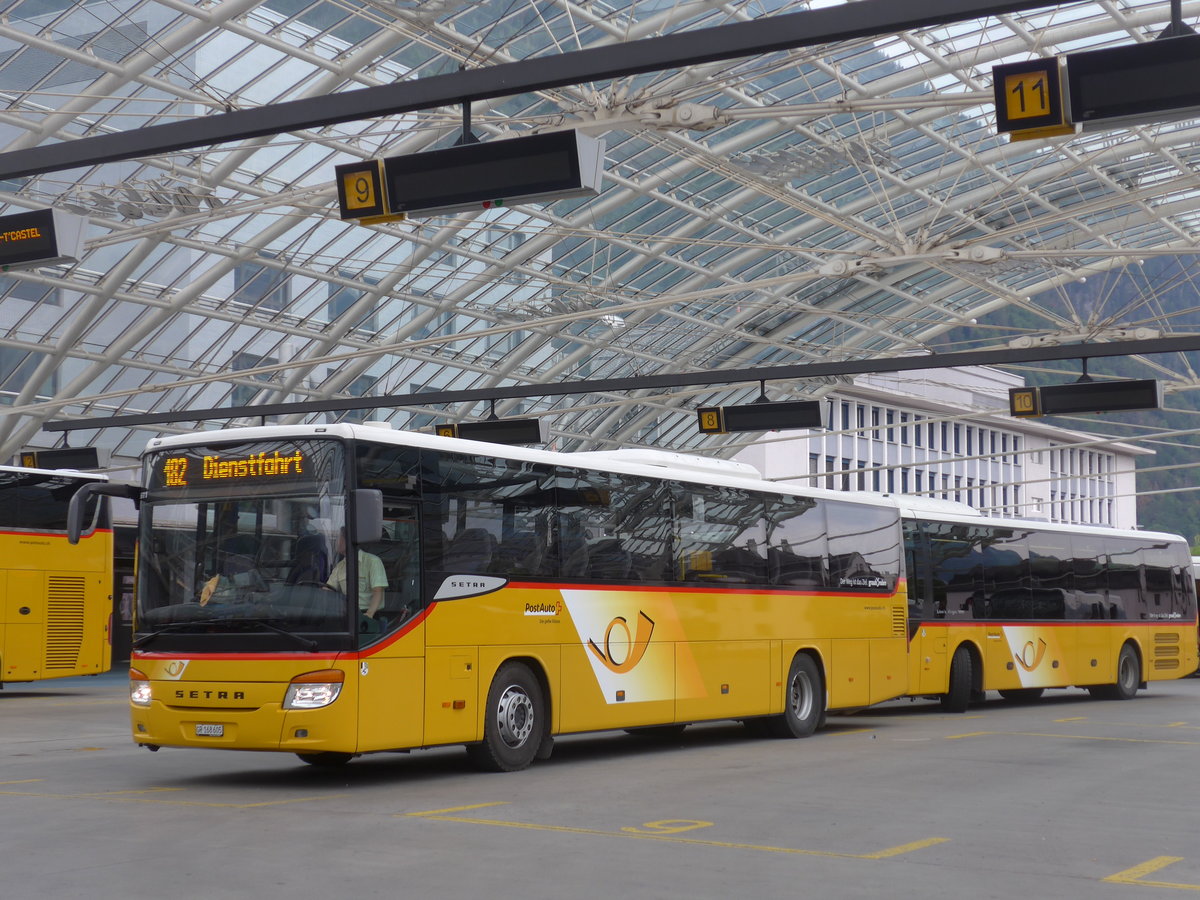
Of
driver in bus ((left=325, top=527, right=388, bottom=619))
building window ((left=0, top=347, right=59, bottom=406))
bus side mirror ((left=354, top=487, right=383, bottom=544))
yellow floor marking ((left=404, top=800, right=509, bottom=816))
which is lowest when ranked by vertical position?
yellow floor marking ((left=404, top=800, right=509, bottom=816))

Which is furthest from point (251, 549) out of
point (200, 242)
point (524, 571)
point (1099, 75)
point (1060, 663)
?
point (200, 242)

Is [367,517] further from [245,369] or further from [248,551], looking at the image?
A: [245,369]

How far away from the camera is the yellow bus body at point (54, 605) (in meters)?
23.2

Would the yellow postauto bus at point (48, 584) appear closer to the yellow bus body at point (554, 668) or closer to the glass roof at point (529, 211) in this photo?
→ the glass roof at point (529, 211)

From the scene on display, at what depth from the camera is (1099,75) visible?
9.46m

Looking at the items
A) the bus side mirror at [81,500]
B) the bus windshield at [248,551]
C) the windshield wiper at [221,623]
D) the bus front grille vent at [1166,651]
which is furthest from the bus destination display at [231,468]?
the bus front grille vent at [1166,651]

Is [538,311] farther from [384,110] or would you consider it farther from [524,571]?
[384,110]

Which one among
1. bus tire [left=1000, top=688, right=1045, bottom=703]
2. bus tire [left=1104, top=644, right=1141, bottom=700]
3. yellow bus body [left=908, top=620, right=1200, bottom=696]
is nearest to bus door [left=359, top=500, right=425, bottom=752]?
yellow bus body [left=908, top=620, right=1200, bottom=696]

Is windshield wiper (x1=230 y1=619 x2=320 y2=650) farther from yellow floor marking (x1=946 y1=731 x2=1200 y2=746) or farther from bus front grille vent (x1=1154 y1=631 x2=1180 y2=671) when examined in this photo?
bus front grille vent (x1=1154 y1=631 x2=1180 y2=671)

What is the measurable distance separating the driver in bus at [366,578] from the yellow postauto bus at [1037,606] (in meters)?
10.9

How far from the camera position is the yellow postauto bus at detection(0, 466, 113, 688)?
76.1 ft

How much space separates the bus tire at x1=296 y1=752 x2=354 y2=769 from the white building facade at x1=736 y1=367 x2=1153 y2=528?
47.0 metres

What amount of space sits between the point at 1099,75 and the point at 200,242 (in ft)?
87.5

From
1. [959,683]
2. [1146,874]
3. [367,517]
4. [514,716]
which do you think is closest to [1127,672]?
[959,683]
